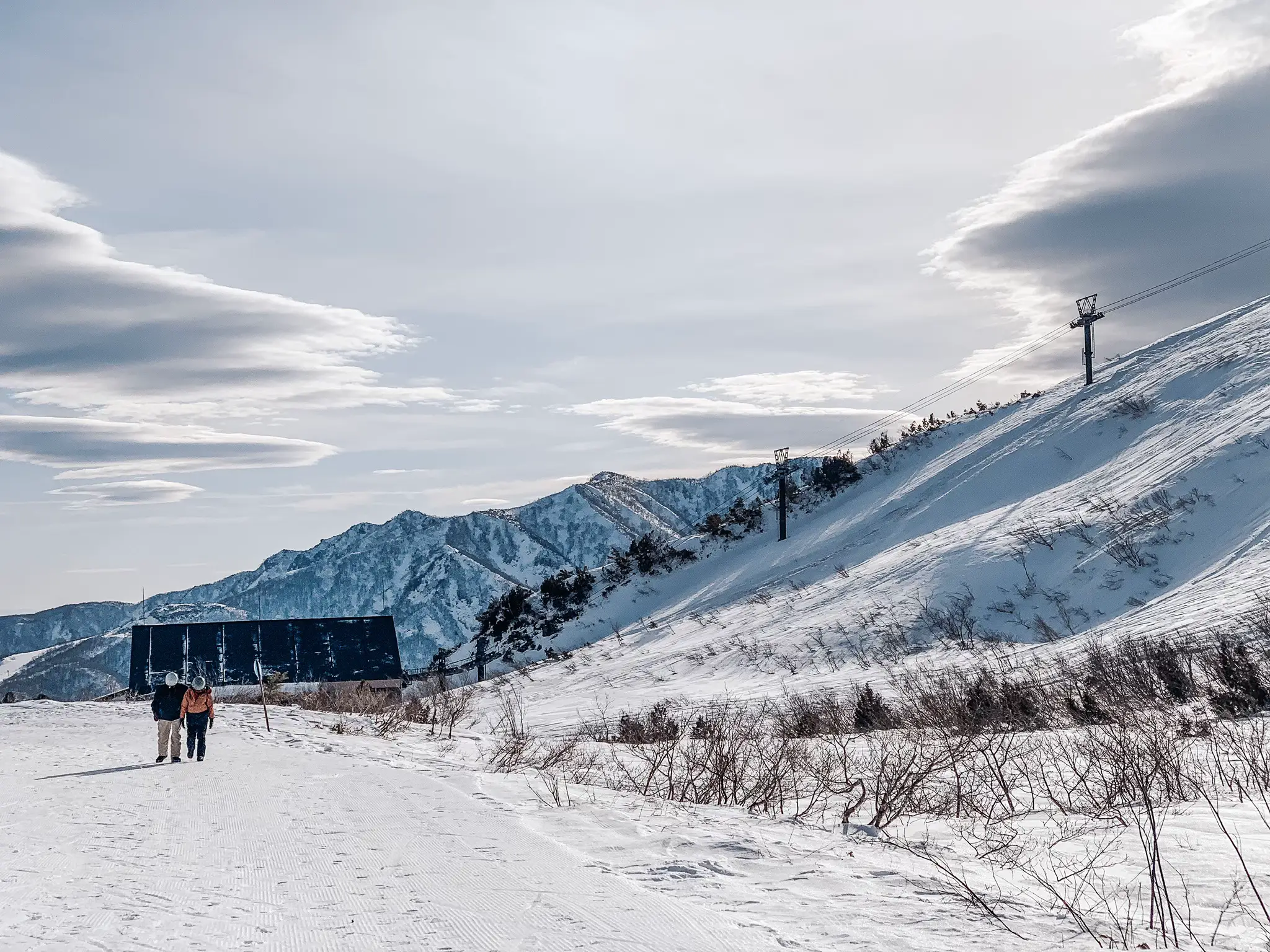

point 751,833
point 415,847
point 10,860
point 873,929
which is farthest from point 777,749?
point 10,860

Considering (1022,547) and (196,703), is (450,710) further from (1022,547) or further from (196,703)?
(1022,547)

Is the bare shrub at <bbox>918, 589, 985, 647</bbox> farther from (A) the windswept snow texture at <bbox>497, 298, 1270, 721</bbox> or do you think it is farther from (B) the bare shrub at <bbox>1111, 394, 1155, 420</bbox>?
(B) the bare shrub at <bbox>1111, 394, 1155, 420</bbox>

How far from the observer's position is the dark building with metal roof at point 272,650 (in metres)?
48.0

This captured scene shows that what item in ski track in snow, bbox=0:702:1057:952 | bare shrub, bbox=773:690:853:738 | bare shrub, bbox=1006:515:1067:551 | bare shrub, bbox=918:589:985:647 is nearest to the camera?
ski track in snow, bbox=0:702:1057:952

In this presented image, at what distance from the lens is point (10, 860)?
17.9 ft

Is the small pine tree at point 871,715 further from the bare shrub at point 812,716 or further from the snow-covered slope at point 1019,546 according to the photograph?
the snow-covered slope at point 1019,546

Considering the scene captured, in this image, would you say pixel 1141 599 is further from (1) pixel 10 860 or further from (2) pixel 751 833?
(1) pixel 10 860

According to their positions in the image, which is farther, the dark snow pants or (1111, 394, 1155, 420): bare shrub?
(1111, 394, 1155, 420): bare shrub

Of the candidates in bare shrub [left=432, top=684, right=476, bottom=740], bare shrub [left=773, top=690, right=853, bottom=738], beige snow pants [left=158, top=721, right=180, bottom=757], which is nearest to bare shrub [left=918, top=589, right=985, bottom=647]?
bare shrub [left=773, top=690, right=853, bottom=738]

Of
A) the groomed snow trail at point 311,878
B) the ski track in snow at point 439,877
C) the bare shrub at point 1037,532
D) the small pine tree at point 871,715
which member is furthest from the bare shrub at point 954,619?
the ski track in snow at point 439,877

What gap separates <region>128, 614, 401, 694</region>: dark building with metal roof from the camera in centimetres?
4797

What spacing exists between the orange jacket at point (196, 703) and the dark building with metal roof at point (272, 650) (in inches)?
1389

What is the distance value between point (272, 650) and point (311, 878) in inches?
1938

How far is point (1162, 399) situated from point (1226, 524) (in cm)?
1138
